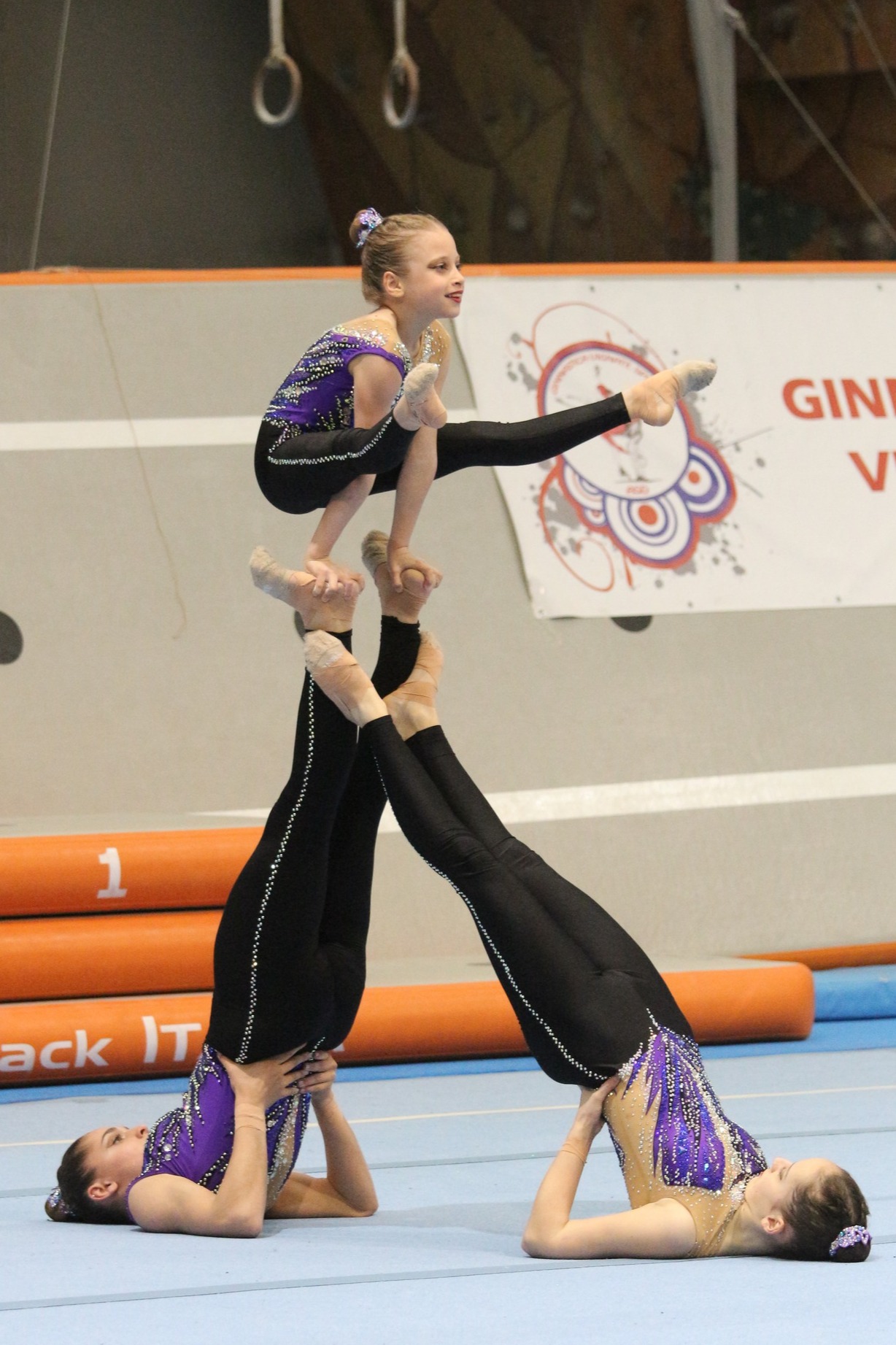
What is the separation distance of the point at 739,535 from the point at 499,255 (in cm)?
353

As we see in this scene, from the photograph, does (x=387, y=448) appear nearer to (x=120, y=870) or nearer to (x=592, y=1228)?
(x=592, y=1228)

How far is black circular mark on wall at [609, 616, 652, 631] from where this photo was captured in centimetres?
507

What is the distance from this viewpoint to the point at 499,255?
825cm

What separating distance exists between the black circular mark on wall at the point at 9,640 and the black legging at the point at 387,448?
6.36 feet

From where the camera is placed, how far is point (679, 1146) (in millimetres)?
2441

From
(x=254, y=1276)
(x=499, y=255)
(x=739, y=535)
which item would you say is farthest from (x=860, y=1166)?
(x=499, y=255)

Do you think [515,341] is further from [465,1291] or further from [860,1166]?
[465,1291]

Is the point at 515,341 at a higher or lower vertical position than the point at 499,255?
lower

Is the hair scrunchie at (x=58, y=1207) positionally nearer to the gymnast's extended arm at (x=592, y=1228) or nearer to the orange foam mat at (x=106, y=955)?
the gymnast's extended arm at (x=592, y=1228)

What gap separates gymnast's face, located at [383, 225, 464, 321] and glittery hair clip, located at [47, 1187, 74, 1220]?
1604 millimetres

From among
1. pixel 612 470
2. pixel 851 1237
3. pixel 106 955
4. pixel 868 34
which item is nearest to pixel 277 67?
pixel 612 470

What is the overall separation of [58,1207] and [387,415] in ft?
4.61

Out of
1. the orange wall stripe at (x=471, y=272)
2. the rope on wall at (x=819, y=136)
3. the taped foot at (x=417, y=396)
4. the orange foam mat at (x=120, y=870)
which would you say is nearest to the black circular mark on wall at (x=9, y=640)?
the orange foam mat at (x=120, y=870)

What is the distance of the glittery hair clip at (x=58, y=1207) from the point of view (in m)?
2.72
